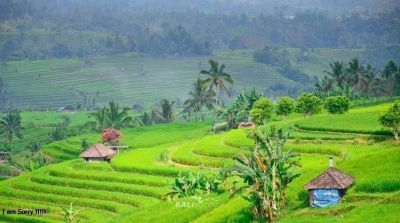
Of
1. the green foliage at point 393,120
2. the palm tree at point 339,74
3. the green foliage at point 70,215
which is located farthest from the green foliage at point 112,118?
the green foliage at point 393,120

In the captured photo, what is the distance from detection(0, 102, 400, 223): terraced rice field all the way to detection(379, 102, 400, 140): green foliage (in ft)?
4.14

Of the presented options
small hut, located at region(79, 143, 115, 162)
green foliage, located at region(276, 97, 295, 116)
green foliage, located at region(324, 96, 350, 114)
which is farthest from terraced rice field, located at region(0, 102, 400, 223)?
green foliage, located at region(276, 97, 295, 116)

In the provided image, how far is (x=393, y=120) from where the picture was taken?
52250 mm

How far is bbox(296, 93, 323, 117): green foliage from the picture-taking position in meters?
76.8

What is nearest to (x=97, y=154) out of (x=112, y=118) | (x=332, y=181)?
(x=112, y=118)

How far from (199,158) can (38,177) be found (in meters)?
16.7

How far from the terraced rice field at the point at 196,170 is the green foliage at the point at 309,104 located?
8.92 meters

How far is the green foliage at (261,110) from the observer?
7638cm

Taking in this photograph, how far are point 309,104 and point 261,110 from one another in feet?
17.4

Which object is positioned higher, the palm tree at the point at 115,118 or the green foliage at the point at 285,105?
the green foliage at the point at 285,105

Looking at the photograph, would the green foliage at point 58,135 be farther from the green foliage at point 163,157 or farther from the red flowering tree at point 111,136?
the green foliage at point 163,157

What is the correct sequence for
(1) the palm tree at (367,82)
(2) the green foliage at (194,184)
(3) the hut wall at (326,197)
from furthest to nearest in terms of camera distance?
(1) the palm tree at (367,82) < (2) the green foliage at (194,184) < (3) the hut wall at (326,197)

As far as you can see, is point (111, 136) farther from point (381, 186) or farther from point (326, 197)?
point (381, 186)

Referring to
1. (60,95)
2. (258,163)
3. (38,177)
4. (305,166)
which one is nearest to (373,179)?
(258,163)
